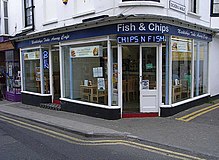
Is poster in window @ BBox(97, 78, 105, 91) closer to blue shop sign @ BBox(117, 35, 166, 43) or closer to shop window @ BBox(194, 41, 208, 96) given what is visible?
blue shop sign @ BBox(117, 35, 166, 43)

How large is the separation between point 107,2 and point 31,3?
5778 mm

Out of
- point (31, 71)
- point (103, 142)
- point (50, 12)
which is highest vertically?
point (50, 12)

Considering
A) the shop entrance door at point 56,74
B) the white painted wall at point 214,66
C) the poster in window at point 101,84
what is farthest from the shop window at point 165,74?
the shop entrance door at point 56,74

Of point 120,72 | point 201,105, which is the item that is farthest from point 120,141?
point 201,105

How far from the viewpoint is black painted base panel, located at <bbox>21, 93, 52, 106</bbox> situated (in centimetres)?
1166

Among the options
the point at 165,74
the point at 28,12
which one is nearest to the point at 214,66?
the point at 165,74

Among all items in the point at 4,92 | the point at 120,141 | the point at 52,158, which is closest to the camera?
the point at 52,158

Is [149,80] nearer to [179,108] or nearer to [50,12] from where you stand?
[179,108]

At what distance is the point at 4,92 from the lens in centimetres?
1498

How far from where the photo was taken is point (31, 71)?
1284cm

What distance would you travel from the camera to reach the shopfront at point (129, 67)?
818 cm

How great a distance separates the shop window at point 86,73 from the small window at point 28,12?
3.70 meters

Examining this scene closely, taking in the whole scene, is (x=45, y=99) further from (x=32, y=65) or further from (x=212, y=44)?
(x=212, y=44)

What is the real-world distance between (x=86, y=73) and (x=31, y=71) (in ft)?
15.1
